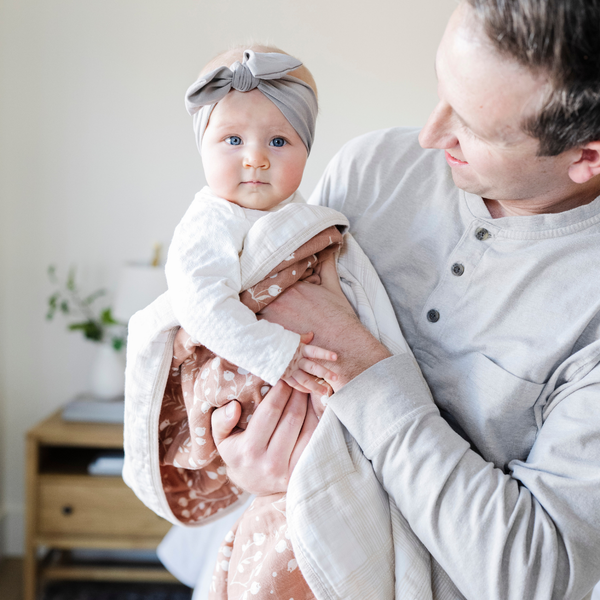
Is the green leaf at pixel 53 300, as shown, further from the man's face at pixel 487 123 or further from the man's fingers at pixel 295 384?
the man's face at pixel 487 123

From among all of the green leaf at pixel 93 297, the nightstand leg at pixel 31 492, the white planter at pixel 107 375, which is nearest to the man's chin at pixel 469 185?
the white planter at pixel 107 375

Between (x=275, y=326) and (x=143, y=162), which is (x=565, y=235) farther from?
(x=143, y=162)

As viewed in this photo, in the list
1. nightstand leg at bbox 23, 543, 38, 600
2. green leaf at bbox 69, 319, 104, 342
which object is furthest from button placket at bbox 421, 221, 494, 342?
nightstand leg at bbox 23, 543, 38, 600

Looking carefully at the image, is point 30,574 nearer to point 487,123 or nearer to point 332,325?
point 332,325

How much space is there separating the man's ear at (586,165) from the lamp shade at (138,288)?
1.96 meters

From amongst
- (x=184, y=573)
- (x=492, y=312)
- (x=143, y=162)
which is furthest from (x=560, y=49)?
(x=143, y=162)

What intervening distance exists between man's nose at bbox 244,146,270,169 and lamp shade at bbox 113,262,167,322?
1638 mm

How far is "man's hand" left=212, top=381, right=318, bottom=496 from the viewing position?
0.93 metres

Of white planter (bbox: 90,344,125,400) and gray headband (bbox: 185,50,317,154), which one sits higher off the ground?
gray headband (bbox: 185,50,317,154)

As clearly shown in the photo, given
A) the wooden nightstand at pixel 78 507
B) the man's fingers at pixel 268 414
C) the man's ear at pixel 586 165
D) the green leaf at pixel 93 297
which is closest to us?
the man's ear at pixel 586 165

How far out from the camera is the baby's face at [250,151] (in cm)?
96

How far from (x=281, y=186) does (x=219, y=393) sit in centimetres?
38

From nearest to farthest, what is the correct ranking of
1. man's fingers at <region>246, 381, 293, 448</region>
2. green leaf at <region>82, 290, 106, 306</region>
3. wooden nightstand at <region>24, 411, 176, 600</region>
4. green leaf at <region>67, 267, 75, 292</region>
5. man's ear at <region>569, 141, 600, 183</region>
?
man's ear at <region>569, 141, 600, 183</region>, man's fingers at <region>246, 381, 293, 448</region>, wooden nightstand at <region>24, 411, 176, 600</region>, green leaf at <region>67, 267, 75, 292</region>, green leaf at <region>82, 290, 106, 306</region>

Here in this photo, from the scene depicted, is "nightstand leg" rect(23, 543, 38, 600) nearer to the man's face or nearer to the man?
the man
